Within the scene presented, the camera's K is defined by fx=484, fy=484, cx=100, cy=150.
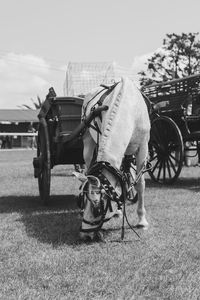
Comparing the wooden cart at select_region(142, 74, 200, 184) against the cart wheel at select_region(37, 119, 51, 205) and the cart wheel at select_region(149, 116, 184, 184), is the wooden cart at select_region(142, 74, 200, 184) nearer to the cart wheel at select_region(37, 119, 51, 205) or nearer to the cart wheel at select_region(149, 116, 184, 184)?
the cart wheel at select_region(149, 116, 184, 184)

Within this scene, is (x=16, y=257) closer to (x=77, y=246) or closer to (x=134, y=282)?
(x=77, y=246)

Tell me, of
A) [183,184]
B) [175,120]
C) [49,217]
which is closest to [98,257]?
[49,217]

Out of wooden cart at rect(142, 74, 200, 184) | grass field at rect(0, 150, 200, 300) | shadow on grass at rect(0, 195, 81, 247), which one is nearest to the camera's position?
grass field at rect(0, 150, 200, 300)

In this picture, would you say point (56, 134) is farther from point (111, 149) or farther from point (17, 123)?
point (17, 123)

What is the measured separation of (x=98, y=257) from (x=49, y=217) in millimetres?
2140

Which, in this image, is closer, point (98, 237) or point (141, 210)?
point (98, 237)

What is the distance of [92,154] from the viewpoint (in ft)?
18.8

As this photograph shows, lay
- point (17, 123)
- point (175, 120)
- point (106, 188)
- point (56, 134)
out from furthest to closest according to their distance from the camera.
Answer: point (17, 123)
point (175, 120)
point (56, 134)
point (106, 188)

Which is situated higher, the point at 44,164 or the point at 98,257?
the point at 44,164

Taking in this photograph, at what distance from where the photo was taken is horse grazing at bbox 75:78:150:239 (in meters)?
4.35

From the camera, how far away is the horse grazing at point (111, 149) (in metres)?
4.35

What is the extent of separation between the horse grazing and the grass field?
13.4 inches

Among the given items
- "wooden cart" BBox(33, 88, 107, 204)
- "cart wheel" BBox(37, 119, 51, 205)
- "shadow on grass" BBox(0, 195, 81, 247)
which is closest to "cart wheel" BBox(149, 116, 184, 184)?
"shadow on grass" BBox(0, 195, 81, 247)

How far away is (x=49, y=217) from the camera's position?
20.3ft
